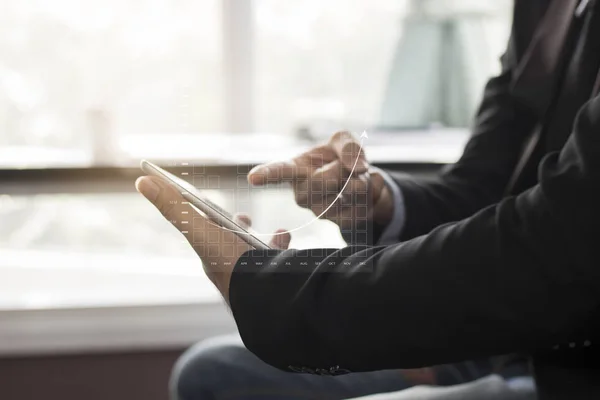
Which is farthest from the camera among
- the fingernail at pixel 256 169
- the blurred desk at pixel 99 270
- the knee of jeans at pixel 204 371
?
the blurred desk at pixel 99 270

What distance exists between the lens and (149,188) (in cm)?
42

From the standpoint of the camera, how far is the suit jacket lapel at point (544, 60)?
0.59m

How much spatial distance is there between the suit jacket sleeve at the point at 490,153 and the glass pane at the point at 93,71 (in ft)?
1.42

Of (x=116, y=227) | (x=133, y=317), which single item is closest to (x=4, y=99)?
(x=116, y=227)

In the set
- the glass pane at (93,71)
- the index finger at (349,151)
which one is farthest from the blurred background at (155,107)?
the index finger at (349,151)

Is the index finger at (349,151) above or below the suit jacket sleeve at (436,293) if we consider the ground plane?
above

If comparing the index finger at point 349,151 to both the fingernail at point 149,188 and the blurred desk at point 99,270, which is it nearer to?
the fingernail at point 149,188

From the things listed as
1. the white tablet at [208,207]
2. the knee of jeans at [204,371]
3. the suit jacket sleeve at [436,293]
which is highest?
the white tablet at [208,207]

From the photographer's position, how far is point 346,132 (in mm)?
543

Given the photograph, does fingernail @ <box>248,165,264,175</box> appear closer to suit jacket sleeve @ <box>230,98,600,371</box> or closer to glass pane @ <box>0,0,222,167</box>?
suit jacket sleeve @ <box>230,98,600,371</box>

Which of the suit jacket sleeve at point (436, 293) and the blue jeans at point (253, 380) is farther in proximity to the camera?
the blue jeans at point (253, 380)

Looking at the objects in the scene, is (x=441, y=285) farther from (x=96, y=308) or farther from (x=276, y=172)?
(x=96, y=308)

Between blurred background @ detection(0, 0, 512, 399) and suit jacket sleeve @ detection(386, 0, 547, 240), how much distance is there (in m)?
0.23

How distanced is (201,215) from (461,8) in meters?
0.84
